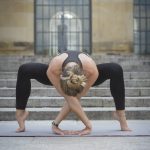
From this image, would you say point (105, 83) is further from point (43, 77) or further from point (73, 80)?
point (73, 80)

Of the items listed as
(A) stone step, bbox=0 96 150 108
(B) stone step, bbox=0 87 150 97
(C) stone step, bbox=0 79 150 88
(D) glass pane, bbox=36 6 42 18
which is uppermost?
(D) glass pane, bbox=36 6 42 18

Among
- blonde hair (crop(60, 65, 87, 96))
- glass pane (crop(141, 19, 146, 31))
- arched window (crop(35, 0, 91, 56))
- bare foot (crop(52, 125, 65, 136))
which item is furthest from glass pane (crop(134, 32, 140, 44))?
blonde hair (crop(60, 65, 87, 96))

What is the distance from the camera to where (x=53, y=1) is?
19.0 m

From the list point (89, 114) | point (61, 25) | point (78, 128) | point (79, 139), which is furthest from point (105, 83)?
point (61, 25)

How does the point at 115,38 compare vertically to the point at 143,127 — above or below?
above

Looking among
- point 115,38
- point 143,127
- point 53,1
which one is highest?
point 53,1

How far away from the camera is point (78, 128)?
674cm

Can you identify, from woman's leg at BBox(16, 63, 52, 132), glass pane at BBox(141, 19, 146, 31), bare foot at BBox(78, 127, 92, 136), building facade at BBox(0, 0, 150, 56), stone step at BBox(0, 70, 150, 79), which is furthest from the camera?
glass pane at BBox(141, 19, 146, 31)

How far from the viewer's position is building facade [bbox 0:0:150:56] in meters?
18.8

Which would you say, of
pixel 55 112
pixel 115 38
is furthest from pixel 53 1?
pixel 55 112

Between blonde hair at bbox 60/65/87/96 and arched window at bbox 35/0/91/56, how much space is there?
13089mm

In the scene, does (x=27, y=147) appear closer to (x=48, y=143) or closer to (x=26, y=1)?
(x=48, y=143)

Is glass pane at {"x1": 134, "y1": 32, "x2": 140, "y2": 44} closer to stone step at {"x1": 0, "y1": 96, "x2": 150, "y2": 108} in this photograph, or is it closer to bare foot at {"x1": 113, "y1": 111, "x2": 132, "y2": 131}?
stone step at {"x1": 0, "y1": 96, "x2": 150, "y2": 108}

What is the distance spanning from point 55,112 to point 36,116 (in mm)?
302
